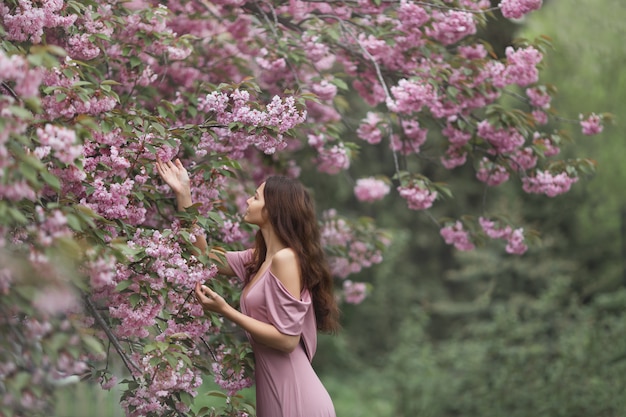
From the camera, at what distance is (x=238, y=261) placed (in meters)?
3.96

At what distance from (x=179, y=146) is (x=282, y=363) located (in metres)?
1.20

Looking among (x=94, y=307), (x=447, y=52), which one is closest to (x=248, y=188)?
(x=447, y=52)

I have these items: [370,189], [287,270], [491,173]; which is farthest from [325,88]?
[287,270]

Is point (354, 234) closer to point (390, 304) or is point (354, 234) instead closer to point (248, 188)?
point (248, 188)

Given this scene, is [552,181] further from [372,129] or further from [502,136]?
[372,129]

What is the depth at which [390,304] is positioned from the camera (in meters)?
15.3

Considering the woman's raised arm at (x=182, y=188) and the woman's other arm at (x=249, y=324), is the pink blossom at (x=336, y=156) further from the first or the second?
the woman's other arm at (x=249, y=324)

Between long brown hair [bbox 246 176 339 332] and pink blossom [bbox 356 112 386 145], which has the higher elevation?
long brown hair [bbox 246 176 339 332]

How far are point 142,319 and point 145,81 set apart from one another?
1.66 meters

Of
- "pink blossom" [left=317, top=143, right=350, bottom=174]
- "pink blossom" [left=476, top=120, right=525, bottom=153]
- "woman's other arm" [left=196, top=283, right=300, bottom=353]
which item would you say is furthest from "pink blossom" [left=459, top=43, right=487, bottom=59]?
"woman's other arm" [left=196, top=283, right=300, bottom=353]

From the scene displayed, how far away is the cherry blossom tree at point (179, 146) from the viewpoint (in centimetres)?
261

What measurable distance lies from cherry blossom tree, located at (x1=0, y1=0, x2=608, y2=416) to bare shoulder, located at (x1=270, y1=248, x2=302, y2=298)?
0.29 metres

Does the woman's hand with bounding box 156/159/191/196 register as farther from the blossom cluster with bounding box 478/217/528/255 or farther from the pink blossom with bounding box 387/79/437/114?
the blossom cluster with bounding box 478/217/528/255

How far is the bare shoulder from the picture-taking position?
11.7 ft
